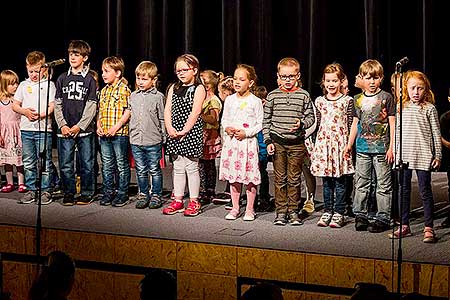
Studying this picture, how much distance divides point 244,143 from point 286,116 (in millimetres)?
331

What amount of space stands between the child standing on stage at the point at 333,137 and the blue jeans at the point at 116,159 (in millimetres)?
1397

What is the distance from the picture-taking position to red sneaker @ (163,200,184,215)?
5613 millimetres

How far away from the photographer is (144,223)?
5344 millimetres

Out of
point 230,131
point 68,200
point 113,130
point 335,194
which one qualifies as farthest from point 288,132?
point 68,200

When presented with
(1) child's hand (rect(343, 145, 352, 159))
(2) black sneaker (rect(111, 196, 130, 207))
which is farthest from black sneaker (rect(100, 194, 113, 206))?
(1) child's hand (rect(343, 145, 352, 159))

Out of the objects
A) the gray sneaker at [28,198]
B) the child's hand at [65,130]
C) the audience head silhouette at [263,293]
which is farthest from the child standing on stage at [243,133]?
the audience head silhouette at [263,293]

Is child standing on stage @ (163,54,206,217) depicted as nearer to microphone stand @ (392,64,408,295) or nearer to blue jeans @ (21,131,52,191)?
blue jeans @ (21,131,52,191)

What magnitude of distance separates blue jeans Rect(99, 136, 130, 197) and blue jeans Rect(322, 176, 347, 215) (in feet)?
4.78

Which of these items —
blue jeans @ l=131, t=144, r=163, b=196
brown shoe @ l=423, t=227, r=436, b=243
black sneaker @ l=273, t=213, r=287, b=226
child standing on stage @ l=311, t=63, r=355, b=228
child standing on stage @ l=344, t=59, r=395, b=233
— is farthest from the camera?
blue jeans @ l=131, t=144, r=163, b=196

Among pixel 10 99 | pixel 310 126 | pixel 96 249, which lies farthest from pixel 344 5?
pixel 96 249

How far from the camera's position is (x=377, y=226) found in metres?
5.05

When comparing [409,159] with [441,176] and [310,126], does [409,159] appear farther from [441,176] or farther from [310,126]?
[441,176]

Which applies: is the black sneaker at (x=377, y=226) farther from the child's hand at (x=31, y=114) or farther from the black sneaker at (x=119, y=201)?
the child's hand at (x=31, y=114)

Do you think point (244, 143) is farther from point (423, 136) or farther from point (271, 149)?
point (423, 136)
